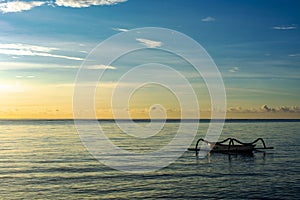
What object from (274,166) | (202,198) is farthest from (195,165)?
(202,198)

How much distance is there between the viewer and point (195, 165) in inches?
2603

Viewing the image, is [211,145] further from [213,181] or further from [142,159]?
[213,181]

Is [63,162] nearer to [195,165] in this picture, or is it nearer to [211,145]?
[195,165]

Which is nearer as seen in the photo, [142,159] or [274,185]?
[274,185]

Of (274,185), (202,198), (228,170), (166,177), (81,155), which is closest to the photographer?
(202,198)

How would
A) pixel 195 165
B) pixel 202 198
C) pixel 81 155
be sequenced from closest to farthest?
pixel 202 198
pixel 195 165
pixel 81 155

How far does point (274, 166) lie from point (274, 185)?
1725cm

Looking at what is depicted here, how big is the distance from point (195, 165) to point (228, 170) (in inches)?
267

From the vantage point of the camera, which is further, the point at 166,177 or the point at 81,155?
the point at 81,155

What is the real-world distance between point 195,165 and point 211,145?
871 inches

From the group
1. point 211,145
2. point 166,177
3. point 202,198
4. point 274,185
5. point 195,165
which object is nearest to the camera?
point 202,198

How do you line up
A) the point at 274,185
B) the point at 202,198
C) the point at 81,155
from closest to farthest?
the point at 202,198
the point at 274,185
the point at 81,155

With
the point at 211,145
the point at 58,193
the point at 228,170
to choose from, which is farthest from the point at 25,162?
the point at 211,145

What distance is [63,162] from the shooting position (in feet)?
222
